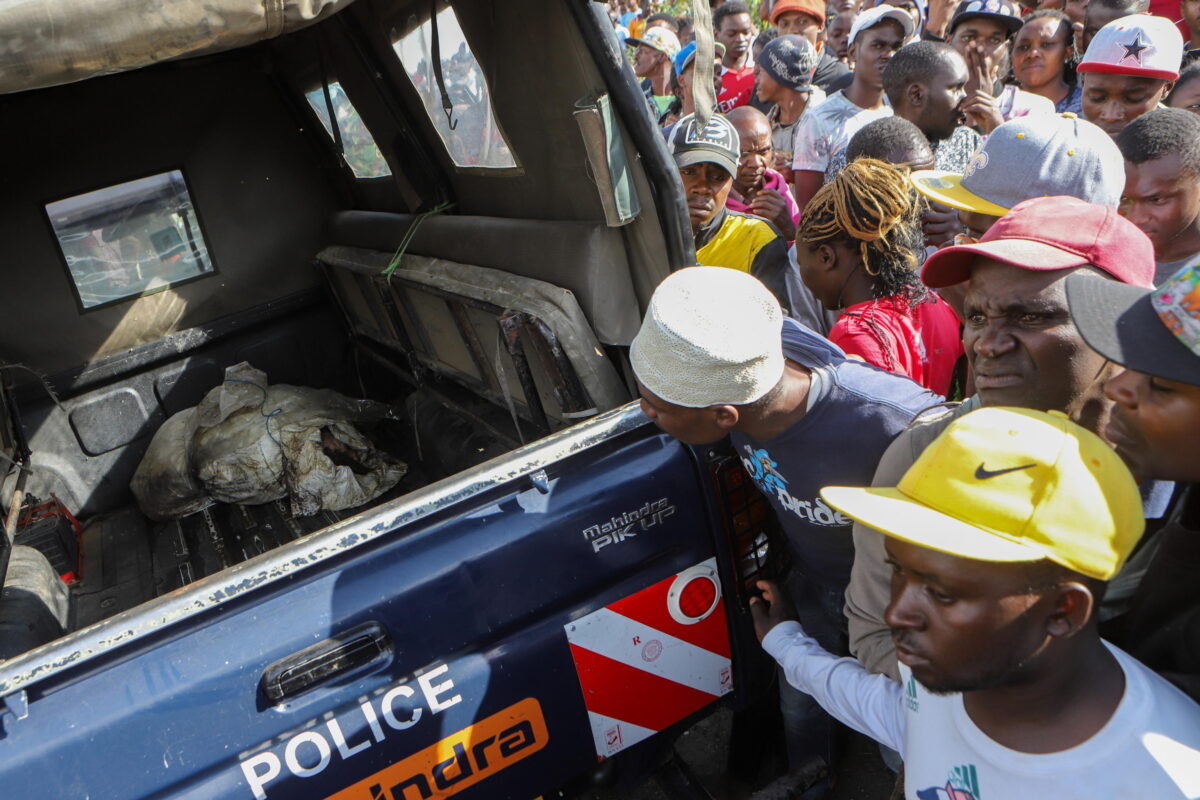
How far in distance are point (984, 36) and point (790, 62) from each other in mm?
877

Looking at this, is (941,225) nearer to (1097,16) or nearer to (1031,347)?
(1031,347)

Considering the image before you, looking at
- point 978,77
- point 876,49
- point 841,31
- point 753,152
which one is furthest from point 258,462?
point 841,31

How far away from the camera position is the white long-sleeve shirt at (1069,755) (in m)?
0.95

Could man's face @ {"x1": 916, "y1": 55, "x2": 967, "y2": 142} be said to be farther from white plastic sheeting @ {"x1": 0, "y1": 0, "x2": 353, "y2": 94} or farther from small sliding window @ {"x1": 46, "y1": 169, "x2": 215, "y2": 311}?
small sliding window @ {"x1": 46, "y1": 169, "x2": 215, "y2": 311}

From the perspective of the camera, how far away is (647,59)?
7.00 m

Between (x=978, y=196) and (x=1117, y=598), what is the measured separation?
38.9 inches

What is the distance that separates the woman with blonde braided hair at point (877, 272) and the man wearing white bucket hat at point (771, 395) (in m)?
0.32

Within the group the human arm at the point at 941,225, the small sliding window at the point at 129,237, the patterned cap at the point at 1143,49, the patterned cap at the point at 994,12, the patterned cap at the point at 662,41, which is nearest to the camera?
the human arm at the point at 941,225

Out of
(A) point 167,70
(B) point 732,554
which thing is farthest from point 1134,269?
(A) point 167,70

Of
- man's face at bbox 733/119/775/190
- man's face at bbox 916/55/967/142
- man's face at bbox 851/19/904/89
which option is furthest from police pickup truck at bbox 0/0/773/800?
man's face at bbox 851/19/904/89

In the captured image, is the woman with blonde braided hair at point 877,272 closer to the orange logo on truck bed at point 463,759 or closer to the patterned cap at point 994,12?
the orange logo on truck bed at point 463,759

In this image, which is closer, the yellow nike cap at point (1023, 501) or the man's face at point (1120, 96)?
the yellow nike cap at point (1023, 501)

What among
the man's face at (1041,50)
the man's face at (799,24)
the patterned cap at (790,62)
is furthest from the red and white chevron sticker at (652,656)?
the man's face at (799,24)

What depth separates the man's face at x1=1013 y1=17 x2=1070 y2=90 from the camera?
3.92 meters
